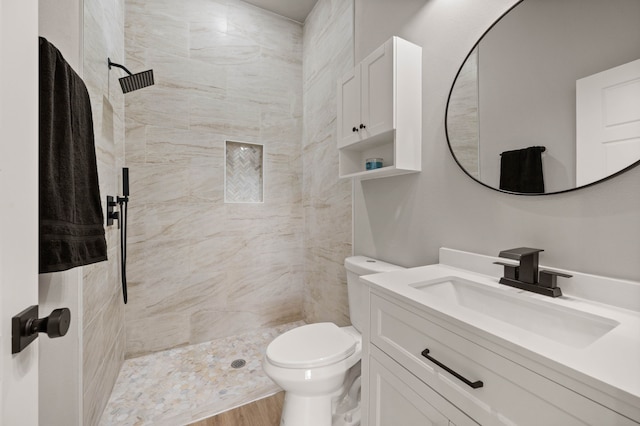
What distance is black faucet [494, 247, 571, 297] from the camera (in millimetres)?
769

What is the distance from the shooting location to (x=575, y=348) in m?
0.59

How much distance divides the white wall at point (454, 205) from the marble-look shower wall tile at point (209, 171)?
969mm

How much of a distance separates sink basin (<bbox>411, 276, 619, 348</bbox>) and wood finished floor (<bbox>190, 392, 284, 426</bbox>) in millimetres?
1217

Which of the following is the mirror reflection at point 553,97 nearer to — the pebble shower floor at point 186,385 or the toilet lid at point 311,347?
the toilet lid at point 311,347

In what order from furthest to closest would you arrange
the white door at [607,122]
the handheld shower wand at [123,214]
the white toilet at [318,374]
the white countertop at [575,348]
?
the handheld shower wand at [123,214] → the white toilet at [318,374] → the white door at [607,122] → the white countertop at [575,348]

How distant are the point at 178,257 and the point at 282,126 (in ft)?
4.81

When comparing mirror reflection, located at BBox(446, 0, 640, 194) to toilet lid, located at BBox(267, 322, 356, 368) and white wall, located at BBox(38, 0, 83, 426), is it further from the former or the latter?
white wall, located at BBox(38, 0, 83, 426)

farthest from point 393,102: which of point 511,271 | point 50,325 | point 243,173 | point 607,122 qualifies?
point 243,173

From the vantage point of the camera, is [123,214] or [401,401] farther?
[123,214]

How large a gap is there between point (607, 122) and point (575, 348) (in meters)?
0.62

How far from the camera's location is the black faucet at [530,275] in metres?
0.77

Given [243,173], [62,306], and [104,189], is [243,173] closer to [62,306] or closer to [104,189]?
[104,189]
